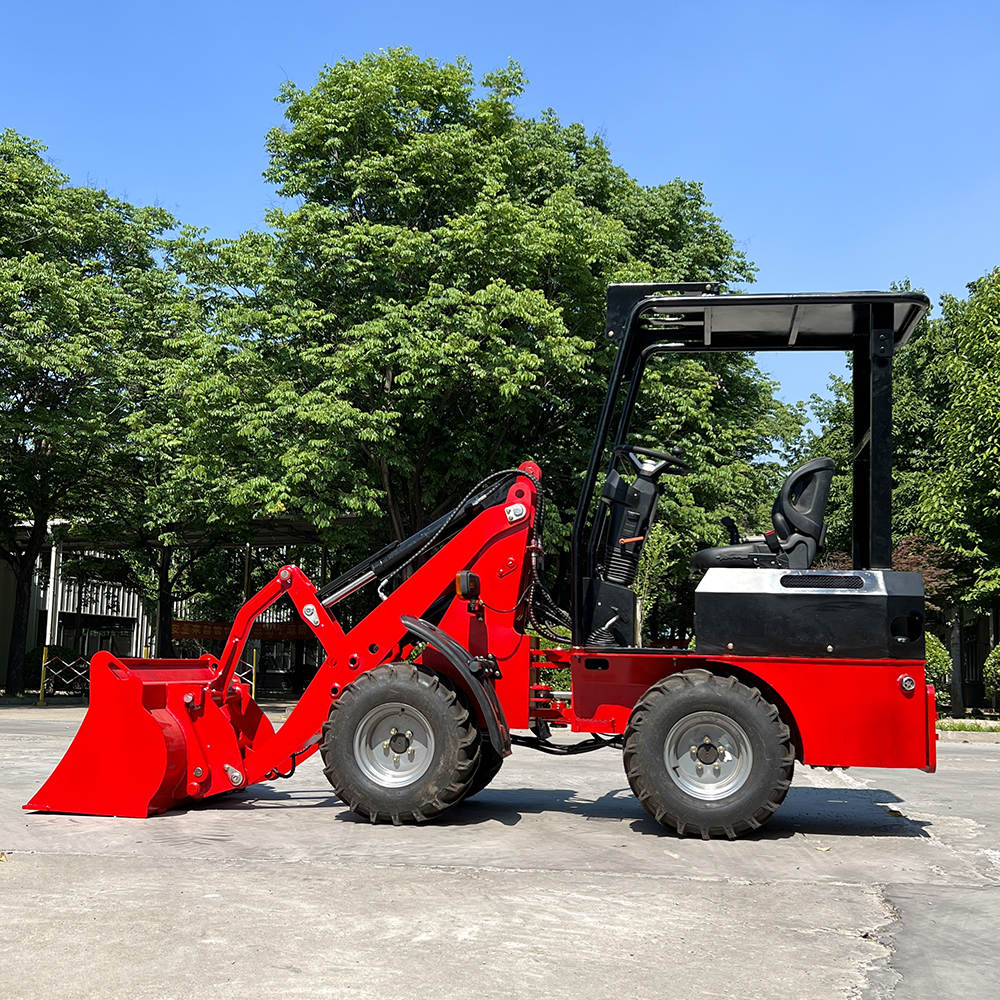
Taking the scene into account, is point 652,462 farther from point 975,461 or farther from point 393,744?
point 975,461

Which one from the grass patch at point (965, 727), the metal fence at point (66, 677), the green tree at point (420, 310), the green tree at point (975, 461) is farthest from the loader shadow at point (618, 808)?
the metal fence at point (66, 677)

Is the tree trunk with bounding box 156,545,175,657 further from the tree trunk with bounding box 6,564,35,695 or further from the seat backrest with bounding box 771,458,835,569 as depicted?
the seat backrest with bounding box 771,458,835,569

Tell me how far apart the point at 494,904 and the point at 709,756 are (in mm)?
2665

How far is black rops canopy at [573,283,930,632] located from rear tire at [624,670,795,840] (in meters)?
1.07

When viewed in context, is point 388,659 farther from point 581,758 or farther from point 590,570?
point 581,758

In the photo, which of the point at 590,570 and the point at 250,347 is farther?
the point at 250,347

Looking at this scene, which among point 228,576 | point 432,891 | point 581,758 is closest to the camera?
point 432,891

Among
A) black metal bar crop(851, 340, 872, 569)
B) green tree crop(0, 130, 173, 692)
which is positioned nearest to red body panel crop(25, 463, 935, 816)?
black metal bar crop(851, 340, 872, 569)

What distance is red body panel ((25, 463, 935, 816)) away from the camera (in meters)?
8.26

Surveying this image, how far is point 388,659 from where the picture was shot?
924 cm

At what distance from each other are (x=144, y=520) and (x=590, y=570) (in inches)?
937

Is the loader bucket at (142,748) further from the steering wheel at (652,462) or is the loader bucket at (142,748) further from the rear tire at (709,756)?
the steering wheel at (652,462)

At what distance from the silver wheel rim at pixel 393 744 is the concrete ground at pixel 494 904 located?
397 mm

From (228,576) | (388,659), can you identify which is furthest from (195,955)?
(228,576)
